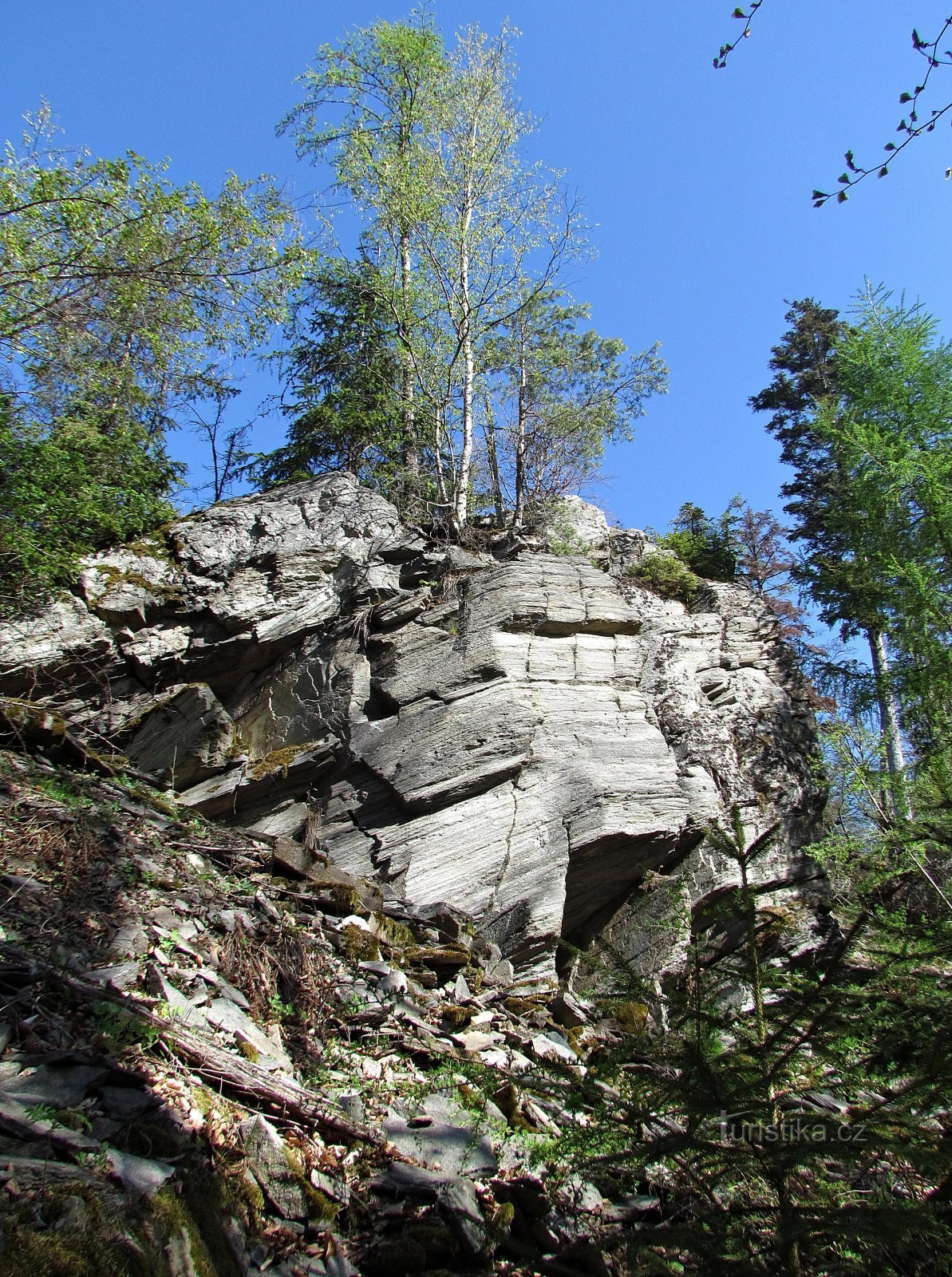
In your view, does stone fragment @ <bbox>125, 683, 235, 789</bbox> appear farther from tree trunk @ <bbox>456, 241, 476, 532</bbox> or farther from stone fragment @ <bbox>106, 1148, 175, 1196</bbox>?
stone fragment @ <bbox>106, 1148, 175, 1196</bbox>

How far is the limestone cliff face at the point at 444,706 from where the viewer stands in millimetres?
9039

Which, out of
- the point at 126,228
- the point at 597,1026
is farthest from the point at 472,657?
the point at 126,228

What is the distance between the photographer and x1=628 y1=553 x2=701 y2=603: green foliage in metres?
12.9

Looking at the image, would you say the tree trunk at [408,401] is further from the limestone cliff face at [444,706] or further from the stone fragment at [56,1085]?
the stone fragment at [56,1085]

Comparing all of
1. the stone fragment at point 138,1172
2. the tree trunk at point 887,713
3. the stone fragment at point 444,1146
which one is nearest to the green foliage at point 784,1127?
the stone fragment at point 444,1146

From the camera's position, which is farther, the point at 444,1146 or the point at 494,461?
the point at 494,461

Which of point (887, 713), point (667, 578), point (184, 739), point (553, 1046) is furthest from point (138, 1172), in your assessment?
point (887, 713)

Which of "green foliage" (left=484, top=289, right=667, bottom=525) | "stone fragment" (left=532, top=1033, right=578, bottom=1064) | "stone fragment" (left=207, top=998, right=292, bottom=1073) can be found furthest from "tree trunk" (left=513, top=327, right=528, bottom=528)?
"stone fragment" (left=207, top=998, right=292, bottom=1073)

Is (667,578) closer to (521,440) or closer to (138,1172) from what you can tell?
(521,440)

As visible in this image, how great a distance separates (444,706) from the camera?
10.1 m

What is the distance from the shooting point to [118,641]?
1092cm

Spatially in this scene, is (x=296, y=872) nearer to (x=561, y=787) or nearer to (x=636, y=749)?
(x=561, y=787)

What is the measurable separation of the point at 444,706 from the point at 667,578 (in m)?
4.84

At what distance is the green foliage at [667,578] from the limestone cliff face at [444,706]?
0.29 meters
